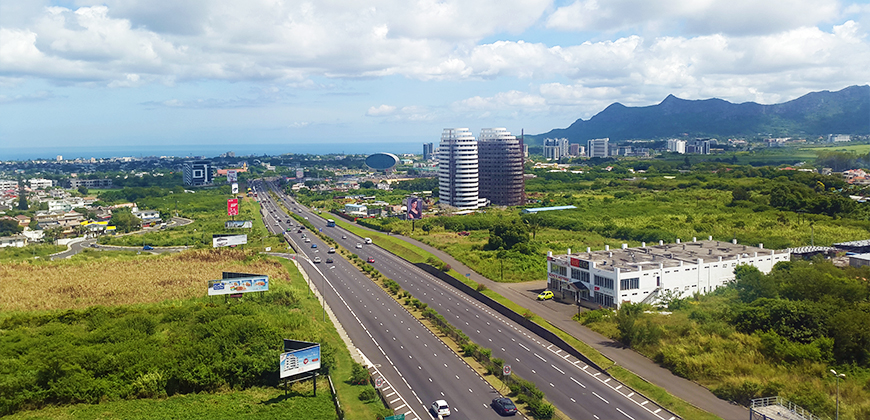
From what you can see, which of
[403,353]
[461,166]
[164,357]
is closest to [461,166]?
[461,166]

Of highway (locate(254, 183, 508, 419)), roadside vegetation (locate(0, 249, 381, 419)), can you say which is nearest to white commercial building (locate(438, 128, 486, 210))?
highway (locate(254, 183, 508, 419))

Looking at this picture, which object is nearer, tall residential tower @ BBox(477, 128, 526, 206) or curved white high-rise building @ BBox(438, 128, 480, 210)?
curved white high-rise building @ BBox(438, 128, 480, 210)

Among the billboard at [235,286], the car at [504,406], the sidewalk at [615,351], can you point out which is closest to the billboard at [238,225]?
the sidewalk at [615,351]

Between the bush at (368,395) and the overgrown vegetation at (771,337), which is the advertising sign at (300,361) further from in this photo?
the overgrown vegetation at (771,337)

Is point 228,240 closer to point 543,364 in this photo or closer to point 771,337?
point 543,364

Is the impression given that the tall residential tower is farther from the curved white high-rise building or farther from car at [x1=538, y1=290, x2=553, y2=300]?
car at [x1=538, y1=290, x2=553, y2=300]
